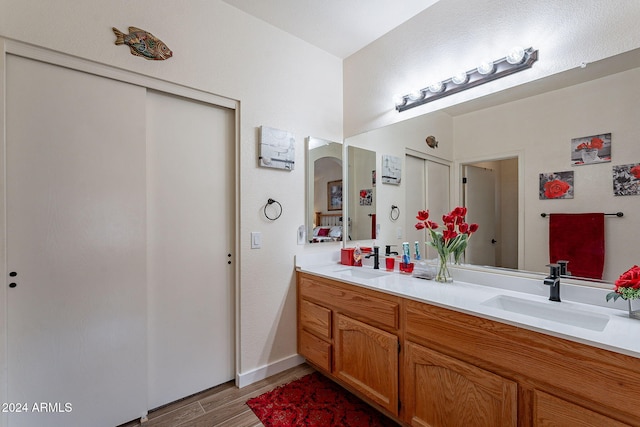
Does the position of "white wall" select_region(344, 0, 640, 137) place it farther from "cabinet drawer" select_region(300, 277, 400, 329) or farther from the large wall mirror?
"cabinet drawer" select_region(300, 277, 400, 329)

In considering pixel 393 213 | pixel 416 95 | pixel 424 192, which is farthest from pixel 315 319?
pixel 416 95

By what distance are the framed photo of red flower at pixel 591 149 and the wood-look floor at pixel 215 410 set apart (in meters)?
2.24

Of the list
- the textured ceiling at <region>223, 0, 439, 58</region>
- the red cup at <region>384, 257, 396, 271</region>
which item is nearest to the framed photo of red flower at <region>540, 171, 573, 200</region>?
the red cup at <region>384, 257, 396, 271</region>

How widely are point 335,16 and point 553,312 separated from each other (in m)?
2.24

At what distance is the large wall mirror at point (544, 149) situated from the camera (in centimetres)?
128

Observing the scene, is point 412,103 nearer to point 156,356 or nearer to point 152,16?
point 152,16

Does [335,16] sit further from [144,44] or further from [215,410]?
[215,410]

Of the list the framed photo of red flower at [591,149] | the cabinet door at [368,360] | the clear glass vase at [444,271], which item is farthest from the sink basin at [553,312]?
the framed photo of red flower at [591,149]

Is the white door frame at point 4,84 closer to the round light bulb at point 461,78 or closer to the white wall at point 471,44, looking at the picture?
the white wall at point 471,44

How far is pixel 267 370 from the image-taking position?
2176mm

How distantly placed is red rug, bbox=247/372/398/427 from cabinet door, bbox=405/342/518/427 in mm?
382

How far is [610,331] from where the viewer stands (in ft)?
3.31

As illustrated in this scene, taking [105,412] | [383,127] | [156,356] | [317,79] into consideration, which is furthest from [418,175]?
[105,412]

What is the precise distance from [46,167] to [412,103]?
2.23 m
